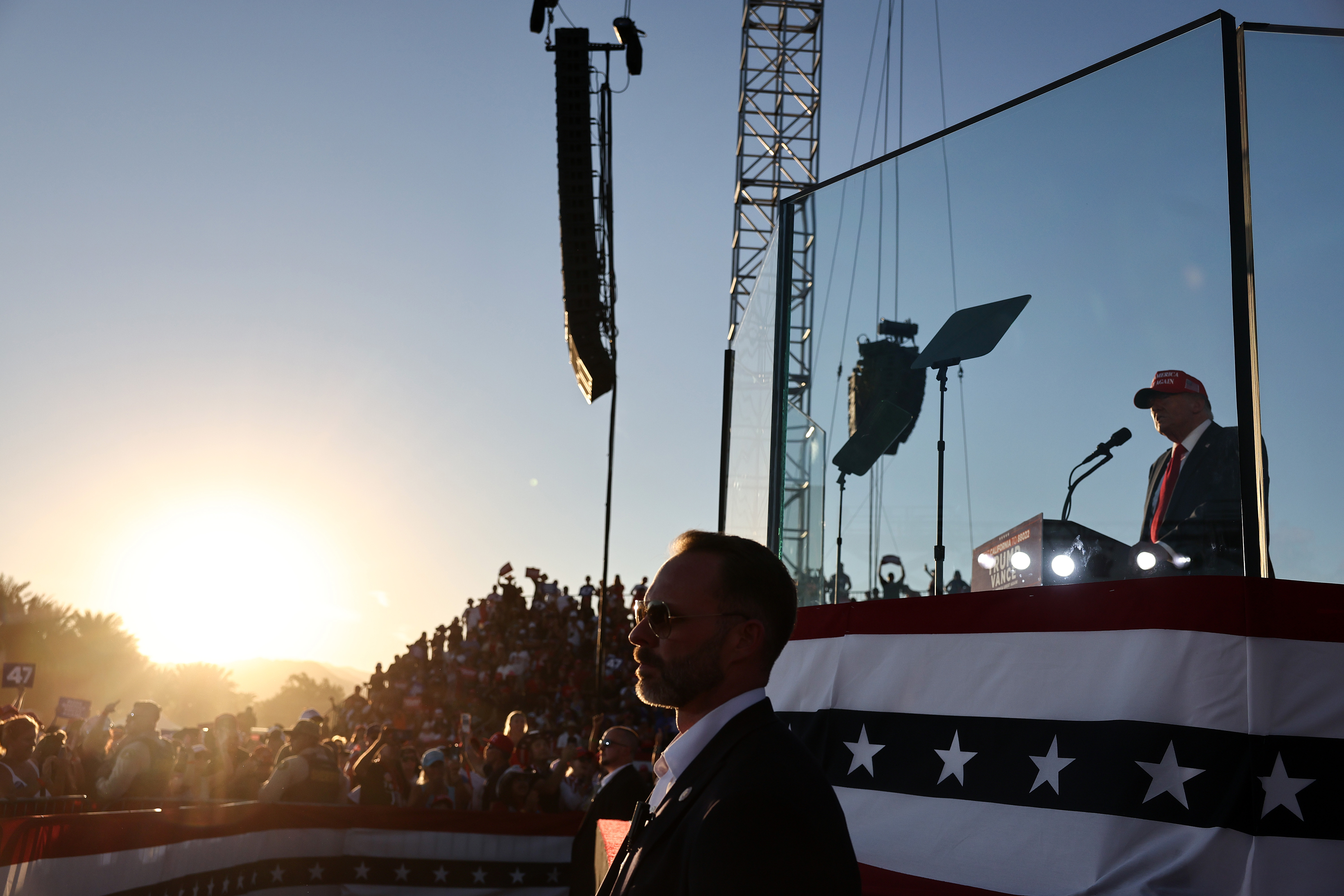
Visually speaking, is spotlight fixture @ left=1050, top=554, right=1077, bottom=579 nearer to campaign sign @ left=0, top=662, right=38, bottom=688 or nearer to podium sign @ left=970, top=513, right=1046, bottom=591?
podium sign @ left=970, top=513, right=1046, bottom=591

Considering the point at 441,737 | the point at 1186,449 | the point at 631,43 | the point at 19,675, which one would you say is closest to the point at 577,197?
the point at 631,43

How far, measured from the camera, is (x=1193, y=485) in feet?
10.3

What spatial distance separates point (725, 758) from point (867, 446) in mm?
2979

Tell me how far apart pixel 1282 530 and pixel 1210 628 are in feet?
1.57

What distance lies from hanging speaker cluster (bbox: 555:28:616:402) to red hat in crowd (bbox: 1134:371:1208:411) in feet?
38.1

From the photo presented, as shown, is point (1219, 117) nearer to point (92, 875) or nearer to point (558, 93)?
point (92, 875)

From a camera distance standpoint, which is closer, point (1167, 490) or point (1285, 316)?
point (1285, 316)

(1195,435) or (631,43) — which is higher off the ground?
(631,43)

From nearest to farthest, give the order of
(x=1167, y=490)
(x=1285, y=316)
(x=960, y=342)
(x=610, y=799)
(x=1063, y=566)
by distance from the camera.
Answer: (x=1285, y=316)
(x=1167, y=490)
(x=1063, y=566)
(x=960, y=342)
(x=610, y=799)

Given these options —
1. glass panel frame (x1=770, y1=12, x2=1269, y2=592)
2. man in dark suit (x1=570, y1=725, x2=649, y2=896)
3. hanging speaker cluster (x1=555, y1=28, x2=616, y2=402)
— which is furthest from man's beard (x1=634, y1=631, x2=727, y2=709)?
hanging speaker cluster (x1=555, y1=28, x2=616, y2=402)

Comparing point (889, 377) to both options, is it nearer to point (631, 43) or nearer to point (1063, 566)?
point (1063, 566)

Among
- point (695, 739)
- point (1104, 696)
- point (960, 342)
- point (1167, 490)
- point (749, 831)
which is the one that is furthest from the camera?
point (960, 342)

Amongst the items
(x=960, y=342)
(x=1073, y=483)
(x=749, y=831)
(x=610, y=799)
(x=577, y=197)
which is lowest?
(x=610, y=799)

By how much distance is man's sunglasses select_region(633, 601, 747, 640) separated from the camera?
187 centimetres
